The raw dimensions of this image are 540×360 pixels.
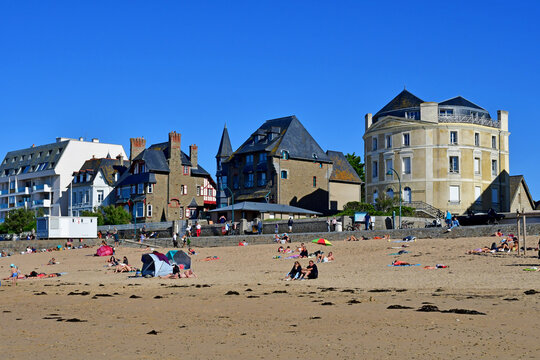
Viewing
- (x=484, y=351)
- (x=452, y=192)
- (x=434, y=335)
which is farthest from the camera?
(x=452, y=192)

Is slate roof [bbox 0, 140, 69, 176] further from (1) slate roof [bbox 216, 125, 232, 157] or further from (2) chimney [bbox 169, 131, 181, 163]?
(1) slate roof [bbox 216, 125, 232, 157]

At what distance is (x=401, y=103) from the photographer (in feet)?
225

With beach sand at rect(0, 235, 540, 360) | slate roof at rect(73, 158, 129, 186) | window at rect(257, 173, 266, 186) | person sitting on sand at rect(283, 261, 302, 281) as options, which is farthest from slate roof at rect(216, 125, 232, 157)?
person sitting on sand at rect(283, 261, 302, 281)

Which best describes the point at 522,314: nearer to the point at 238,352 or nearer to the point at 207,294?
the point at 238,352

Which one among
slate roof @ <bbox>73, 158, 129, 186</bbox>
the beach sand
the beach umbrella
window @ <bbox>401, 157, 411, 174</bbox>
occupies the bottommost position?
the beach sand

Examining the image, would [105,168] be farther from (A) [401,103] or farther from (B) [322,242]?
(B) [322,242]

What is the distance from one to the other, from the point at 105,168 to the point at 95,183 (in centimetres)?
216

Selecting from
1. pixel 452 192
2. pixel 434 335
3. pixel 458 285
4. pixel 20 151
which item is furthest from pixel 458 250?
pixel 20 151

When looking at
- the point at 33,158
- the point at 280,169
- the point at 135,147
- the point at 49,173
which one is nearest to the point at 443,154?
the point at 280,169

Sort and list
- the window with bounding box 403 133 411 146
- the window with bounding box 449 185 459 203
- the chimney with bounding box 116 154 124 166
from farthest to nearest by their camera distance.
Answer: the chimney with bounding box 116 154 124 166 → the window with bounding box 403 133 411 146 → the window with bounding box 449 185 459 203

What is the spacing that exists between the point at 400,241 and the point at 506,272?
1516cm

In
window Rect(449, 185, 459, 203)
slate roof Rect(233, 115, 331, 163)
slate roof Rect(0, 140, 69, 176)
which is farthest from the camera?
slate roof Rect(0, 140, 69, 176)

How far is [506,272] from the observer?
26375mm

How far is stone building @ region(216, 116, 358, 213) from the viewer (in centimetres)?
7300
